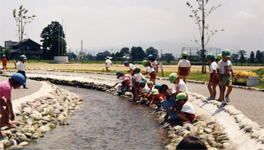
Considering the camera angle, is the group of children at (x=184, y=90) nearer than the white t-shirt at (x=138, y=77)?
Yes

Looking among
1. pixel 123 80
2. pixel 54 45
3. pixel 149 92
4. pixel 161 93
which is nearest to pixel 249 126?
pixel 161 93

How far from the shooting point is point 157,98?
13492 millimetres

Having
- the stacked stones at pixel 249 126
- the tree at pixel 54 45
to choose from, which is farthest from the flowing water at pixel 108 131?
the tree at pixel 54 45

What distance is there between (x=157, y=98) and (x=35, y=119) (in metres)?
5.28

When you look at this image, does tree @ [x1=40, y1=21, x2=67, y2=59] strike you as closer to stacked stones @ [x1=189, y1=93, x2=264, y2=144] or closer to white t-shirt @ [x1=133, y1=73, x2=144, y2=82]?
white t-shirt @ [x1=133, y1=73, x2=144, y2=82]

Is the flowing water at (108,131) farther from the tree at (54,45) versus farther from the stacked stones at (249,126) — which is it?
the tree at (54,45)

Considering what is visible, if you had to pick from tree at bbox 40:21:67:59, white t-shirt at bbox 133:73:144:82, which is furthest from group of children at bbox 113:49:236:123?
tree at bbox 40:21:67:59

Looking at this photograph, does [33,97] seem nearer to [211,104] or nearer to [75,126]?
[75,126]

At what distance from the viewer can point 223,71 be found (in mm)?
10562

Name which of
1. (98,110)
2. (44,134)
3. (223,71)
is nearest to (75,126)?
(44,134)

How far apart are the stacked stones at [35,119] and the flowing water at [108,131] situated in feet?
0.89

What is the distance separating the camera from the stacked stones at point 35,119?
8.25 meters

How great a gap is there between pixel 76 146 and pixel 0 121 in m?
2.02

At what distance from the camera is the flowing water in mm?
8500
